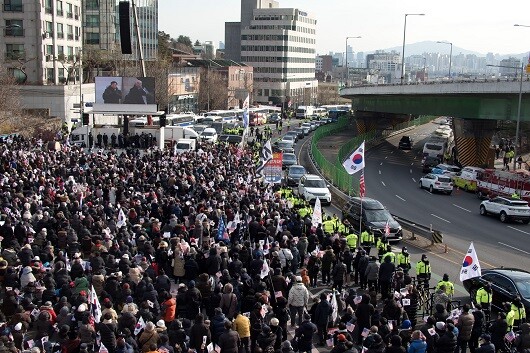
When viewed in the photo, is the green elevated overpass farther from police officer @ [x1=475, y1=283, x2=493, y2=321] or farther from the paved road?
police officer @ [x1=475, y1=283, x2=493, y2=321]

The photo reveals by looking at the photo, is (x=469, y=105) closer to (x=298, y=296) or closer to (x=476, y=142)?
(x=476, y=142)

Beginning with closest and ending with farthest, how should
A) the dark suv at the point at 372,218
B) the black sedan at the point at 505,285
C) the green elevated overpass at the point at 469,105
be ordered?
the black sedan at the point at 505,285
the dark suv at the point at 372,218
the green elevated overpass at the point at 469,105

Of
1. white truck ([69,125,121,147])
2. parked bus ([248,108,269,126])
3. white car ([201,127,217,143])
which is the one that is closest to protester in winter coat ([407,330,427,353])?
white truck ([69,125,121,147])

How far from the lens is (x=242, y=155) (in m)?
43.5

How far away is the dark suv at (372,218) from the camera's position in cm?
2633

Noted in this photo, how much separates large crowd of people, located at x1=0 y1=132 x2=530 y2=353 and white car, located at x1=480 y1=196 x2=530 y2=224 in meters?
12.0

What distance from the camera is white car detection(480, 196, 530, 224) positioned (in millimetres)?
33531

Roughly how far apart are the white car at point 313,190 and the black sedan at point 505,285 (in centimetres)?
1600

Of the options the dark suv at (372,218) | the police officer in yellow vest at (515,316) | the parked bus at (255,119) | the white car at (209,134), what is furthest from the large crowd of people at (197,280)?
the parked bus at (255,119)

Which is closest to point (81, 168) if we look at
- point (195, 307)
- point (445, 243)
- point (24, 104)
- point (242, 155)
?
point (242, 155)

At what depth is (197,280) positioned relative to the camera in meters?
16.8

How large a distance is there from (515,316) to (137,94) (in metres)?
35.6

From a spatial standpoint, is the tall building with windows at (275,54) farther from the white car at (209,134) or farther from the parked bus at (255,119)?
the white car at (209,134)

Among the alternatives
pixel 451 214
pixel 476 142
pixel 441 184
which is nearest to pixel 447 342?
pixel 451 214
